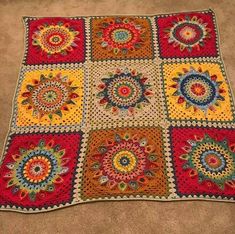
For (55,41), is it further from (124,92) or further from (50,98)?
(124,92)

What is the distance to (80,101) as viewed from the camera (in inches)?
63.0

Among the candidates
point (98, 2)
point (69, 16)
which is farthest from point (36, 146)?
point (98, 2)

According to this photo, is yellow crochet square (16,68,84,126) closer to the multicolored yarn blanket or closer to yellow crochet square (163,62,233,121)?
the multicolored yarn blanket

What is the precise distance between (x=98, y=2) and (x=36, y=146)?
987mm

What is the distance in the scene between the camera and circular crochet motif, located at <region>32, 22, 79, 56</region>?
1.78m

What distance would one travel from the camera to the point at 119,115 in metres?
1.54

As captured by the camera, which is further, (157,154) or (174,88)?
(174,88)

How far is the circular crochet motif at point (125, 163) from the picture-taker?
135cm

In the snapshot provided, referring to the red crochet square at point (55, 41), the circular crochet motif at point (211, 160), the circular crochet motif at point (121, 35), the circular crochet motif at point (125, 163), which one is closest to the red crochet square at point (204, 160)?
the circular crochet motif at point (211, 160)

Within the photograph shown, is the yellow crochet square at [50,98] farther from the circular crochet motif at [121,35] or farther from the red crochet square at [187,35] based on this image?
the red crochet square at [187,35]

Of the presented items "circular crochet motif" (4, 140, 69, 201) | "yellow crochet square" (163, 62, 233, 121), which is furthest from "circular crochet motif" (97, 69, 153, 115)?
"circular crochet motif" (4, 140, 69, 201)

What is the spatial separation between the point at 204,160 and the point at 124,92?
0.47m

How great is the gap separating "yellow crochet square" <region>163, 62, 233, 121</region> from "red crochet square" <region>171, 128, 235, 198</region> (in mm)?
83

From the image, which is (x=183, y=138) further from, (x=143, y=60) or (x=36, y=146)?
(x=36, y=146)
